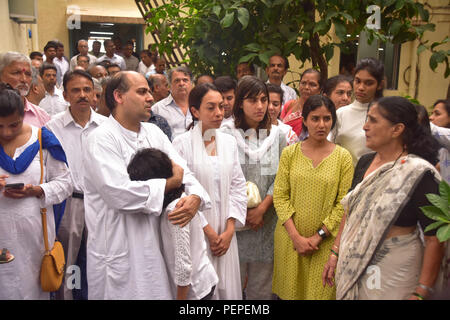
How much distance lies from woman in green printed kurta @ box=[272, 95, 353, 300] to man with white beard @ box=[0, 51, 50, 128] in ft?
6.24

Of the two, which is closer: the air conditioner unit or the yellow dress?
the yellow dress

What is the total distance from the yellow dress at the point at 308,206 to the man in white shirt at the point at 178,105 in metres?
1.64

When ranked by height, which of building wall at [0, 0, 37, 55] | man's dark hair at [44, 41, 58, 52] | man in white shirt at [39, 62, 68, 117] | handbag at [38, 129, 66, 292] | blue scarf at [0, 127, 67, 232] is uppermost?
building wall at [0, 0, 37, 55]

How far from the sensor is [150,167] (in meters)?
2.15

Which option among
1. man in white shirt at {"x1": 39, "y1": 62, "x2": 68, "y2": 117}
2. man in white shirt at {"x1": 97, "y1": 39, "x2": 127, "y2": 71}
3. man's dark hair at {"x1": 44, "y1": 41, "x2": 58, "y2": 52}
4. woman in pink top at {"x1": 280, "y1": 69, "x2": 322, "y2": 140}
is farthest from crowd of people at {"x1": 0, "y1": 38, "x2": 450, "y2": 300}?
man in white shirt at {"x1": 97, "y1": 39, "x2": 127, "y2": 71}

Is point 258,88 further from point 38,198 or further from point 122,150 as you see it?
point 38,198

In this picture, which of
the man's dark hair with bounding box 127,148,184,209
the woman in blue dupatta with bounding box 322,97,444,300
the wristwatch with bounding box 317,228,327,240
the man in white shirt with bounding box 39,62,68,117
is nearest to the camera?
the woman in blue dupatta with bounding box 322,97,444,300

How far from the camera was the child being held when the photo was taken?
210cm

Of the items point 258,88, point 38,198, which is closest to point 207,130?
point 258,88

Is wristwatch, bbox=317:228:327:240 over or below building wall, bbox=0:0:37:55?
below

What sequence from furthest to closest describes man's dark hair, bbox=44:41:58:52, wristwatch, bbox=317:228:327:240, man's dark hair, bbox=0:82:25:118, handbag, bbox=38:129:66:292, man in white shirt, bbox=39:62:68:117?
1. man's dark hair, bbox=44:41:58:52
2. man in white shirt, bbox=39:62:68:117
3. wristwatch, bbox=317:228:327:240
4. handbag, bbox=38:129:66:292
5. man's dark hair, bbox=0:82:25:118

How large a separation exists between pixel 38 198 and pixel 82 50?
5584mm

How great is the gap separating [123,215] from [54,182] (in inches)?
26.8

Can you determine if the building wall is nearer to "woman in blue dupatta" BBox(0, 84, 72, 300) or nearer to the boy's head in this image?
"woman in blue dupatta" BBox(0, 84, 72, 300)
